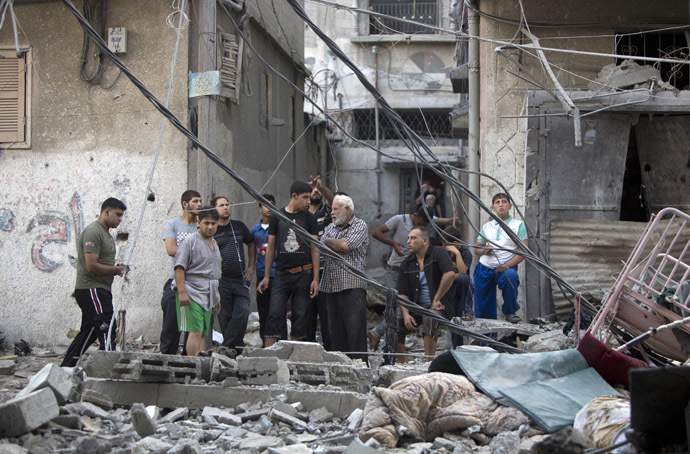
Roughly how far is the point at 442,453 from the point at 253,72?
806cm

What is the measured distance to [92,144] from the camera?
9250 mm

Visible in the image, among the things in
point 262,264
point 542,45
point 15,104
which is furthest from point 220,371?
point 542,45

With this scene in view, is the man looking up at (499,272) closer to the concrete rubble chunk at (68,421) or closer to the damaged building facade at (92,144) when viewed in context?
the damaged building facade at (92,144)

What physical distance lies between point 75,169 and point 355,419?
19.7ft

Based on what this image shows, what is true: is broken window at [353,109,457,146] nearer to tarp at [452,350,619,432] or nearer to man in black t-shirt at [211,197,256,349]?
man in black t-shirt at [211,197,256,349]

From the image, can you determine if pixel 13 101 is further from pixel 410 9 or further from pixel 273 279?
pixel 410 9

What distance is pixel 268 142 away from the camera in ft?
39.5

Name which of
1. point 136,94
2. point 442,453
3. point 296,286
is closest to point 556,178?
point 296,286

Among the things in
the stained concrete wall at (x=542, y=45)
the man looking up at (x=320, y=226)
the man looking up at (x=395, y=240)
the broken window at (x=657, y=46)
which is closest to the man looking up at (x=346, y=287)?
the man looking up at (x=320, y=226)

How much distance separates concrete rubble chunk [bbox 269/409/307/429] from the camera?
15.9ft

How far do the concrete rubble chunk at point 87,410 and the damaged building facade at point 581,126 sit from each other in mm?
6022

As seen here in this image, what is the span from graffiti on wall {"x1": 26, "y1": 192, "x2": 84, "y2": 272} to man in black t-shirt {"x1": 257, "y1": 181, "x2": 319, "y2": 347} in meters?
3.30

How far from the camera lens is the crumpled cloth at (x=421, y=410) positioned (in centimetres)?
436

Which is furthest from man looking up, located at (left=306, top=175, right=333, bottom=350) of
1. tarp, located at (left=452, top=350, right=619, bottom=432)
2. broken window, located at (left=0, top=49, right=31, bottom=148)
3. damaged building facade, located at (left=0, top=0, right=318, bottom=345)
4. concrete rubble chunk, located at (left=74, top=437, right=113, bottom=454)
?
broken window, located at (left=0, top=49, right=31, bottom=148)
